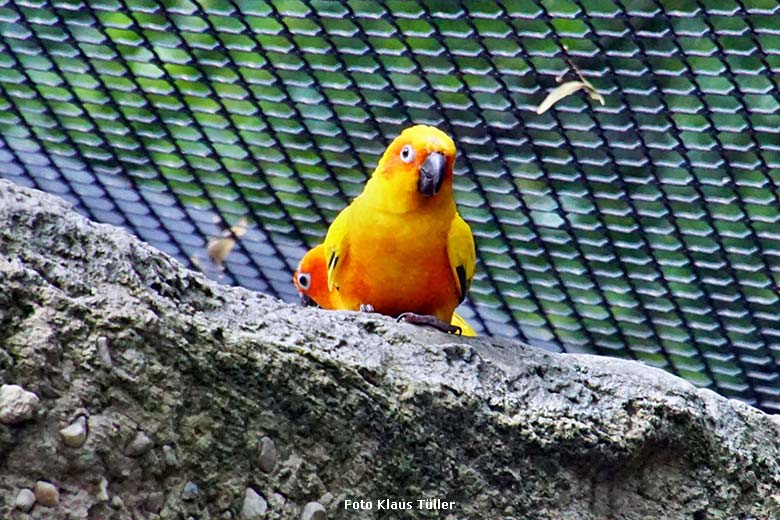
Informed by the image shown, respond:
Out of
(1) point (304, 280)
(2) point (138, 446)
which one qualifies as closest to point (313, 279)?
(1) point (304, 280)

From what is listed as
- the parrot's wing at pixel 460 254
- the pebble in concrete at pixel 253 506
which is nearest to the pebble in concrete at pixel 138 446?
the pebble in concrete at pixel 253 506

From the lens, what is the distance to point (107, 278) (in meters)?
2.01

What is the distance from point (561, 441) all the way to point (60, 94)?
8.55 feet

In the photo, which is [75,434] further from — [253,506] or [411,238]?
[411,238]

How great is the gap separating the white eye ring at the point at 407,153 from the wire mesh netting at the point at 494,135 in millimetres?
816

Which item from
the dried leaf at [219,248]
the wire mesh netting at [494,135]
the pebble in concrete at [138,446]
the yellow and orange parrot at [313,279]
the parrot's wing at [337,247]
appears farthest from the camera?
the dried leaf at [219,248]

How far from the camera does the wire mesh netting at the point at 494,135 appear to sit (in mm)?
3809

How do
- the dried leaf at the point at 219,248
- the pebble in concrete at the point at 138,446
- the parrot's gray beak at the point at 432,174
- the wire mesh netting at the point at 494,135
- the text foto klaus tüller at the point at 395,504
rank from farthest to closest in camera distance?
the dried leaf at the point at 219,248, the wire mesh netting at the point at 494,135, the parrot's gray beak at the point at 432,174, the text foto klaus tüller at the point at 395,504, the pebble in concrete at the point at 138,446

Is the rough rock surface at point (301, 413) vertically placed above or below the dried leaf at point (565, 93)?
above

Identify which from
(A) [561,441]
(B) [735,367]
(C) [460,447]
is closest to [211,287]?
(C) [460,447]

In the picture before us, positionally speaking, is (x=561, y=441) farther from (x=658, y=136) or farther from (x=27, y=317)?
(x=658, y=136)

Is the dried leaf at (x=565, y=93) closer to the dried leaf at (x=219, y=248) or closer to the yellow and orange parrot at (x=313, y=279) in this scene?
the yellow and orange parrot at (x=313, y=279)

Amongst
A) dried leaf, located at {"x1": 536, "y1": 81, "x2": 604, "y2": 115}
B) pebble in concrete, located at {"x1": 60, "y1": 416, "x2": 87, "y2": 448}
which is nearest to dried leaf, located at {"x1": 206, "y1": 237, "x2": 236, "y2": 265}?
dried leaf, located at {"x1": 536, "y1": 81, "x2": 604, "y2": 115}

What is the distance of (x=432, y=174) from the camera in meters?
3.06
